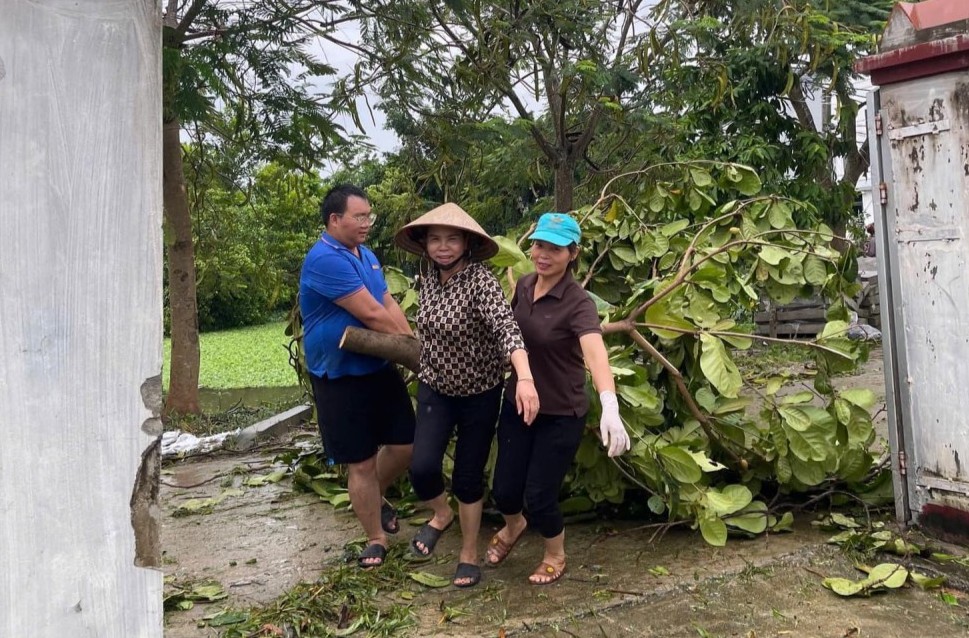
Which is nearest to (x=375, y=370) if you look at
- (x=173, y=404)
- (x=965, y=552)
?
(x=965, y=552)

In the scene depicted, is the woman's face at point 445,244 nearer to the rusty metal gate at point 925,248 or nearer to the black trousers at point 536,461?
the black trousers at point 536,461

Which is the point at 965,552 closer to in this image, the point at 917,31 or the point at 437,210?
the point at 917,31

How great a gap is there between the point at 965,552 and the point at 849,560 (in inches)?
19.1

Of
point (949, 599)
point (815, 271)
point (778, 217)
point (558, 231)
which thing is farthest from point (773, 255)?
point (949, 599)

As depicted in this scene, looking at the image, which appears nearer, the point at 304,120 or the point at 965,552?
the point at 965,552

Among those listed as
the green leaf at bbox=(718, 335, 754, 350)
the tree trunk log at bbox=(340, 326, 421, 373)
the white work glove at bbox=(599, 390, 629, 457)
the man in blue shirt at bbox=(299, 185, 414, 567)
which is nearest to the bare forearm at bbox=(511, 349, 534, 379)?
the white work glove at bbox=(599, 390, 629, 457)

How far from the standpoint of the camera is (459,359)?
3.84 meters

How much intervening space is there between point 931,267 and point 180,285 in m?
6.69

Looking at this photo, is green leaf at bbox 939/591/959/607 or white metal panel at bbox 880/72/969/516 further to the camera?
white metal panel at bbox 880/72/969/516

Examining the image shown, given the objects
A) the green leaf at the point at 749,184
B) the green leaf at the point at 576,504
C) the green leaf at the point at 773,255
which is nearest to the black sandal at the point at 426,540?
the green leaf at the point at 576,504

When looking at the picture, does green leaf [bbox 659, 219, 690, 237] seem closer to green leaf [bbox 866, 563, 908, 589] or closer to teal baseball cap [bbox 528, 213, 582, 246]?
teal baseball cap [bbox 528, 213, 582, 246]

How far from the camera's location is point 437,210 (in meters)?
3.87

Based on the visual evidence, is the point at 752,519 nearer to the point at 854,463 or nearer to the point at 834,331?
the point at 854,463

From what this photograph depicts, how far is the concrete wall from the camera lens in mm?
1823
